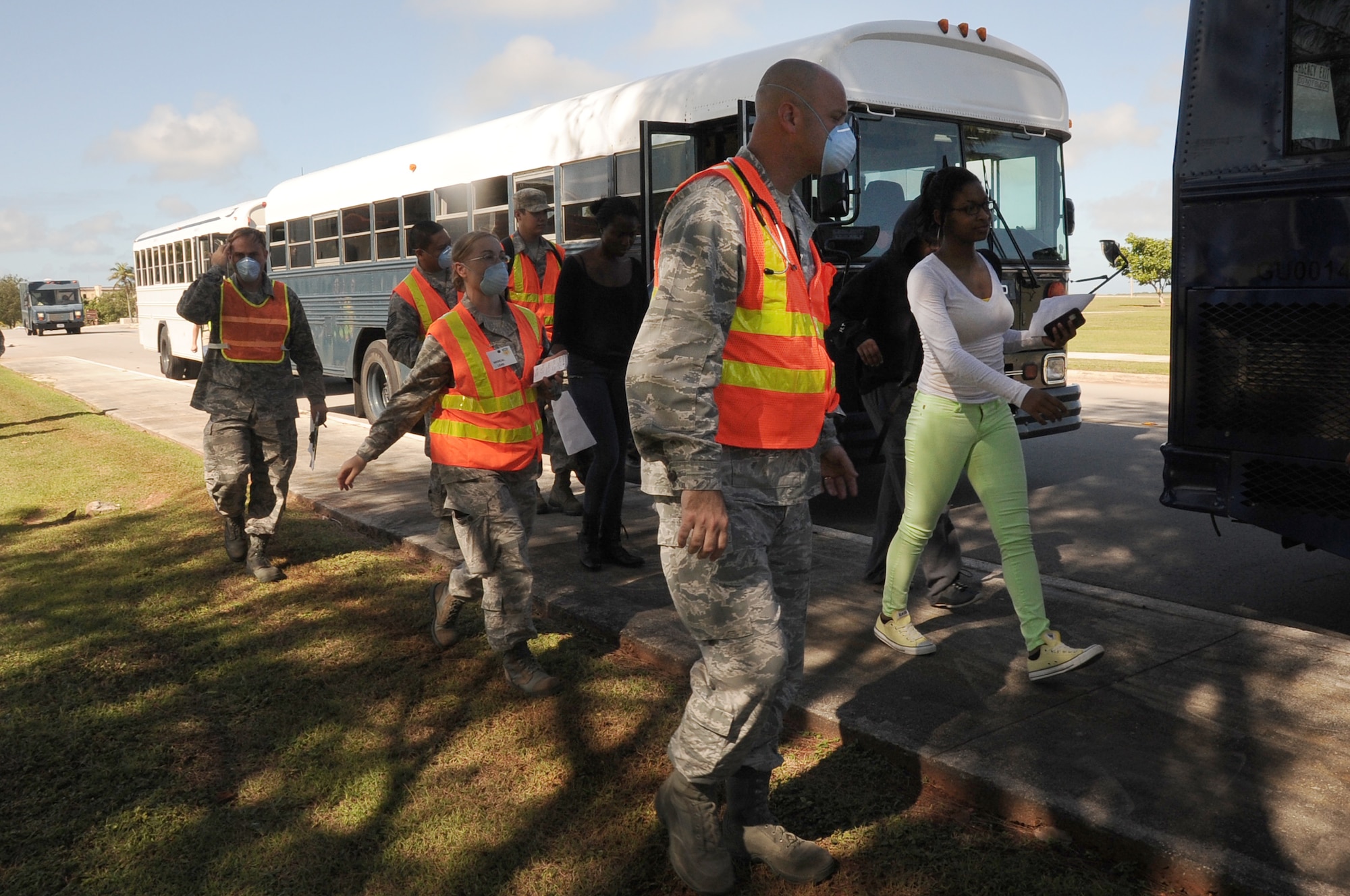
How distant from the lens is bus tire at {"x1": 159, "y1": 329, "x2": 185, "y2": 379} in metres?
21.6

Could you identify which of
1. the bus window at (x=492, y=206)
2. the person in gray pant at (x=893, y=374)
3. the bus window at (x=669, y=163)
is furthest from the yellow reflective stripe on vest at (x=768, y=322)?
the bus window at (x=492, y=206)

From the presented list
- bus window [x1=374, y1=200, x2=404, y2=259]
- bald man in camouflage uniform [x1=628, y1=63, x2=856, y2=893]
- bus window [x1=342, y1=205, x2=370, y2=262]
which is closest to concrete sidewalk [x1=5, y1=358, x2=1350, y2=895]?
bald man in camouflage uniform [x1=628, y1=63, x2=856, y2=893]

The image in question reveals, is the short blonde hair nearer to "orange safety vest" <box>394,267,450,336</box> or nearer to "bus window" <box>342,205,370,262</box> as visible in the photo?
"orange safety vest" <box>394,267,450,336</box>

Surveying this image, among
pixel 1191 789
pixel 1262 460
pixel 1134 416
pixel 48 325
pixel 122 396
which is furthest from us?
pixel 48 325

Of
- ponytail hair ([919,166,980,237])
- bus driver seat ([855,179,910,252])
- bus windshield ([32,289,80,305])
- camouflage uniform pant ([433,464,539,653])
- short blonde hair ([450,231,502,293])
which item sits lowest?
camouflage uniform pant ([433,464,539,653])

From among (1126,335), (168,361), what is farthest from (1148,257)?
(168,361)

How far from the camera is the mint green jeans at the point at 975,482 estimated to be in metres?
4.14

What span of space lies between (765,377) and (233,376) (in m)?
4.28

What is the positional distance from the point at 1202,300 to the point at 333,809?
3.71 meters

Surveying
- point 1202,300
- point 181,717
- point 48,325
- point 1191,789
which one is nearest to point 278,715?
point 181,717

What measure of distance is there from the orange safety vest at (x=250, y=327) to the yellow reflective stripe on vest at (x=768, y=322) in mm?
4223

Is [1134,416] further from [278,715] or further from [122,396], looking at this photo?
[122,396]

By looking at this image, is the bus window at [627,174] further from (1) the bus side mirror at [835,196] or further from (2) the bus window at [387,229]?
(2) the bus window at [387,229]

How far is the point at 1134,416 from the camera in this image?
12641 mm
